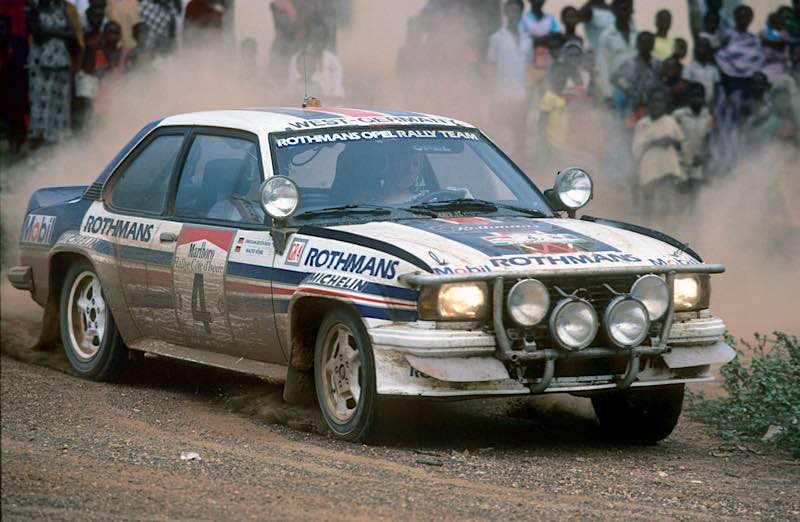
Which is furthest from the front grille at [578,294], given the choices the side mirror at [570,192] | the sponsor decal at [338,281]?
the side mirror at [570,192]

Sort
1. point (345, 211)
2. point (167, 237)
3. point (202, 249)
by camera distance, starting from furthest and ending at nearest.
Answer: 1. point (167, 237)
2. point (202, 249)
3. point (345, 211)

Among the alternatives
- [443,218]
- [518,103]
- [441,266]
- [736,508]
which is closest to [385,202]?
[443,218]

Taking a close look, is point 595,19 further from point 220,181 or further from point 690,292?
point 690,292

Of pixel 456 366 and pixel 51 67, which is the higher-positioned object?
pixel 51 67

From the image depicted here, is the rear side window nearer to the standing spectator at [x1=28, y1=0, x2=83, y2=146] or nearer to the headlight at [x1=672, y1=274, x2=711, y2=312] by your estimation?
the headlight at [x1=672, y1=274, x2=711, y2=312]

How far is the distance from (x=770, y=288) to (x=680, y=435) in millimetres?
5833

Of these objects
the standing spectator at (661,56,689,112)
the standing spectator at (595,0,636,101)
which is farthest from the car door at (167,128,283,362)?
the standing spectator at (661,56,689,112)

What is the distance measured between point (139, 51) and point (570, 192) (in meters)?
9.09

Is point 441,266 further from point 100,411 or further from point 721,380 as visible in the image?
point 721,380

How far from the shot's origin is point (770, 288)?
44.9 feet

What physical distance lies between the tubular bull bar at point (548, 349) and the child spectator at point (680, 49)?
10.2 meters

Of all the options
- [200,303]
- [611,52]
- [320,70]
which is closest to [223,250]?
[200,303]

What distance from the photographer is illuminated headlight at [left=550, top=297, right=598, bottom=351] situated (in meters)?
6.73

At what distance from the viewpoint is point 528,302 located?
6707 mm
